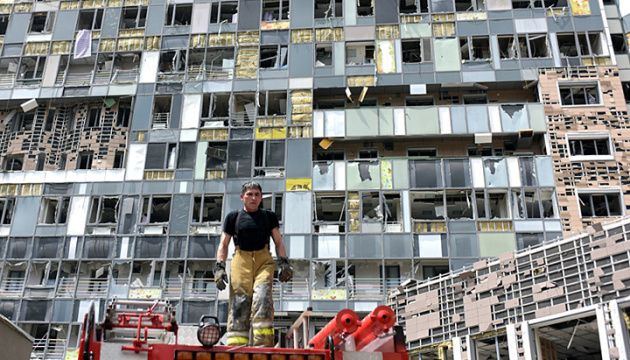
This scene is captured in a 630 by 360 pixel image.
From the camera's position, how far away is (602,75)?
37188mm

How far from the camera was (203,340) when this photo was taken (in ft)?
27.9

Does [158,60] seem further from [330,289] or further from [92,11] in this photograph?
[330,289]

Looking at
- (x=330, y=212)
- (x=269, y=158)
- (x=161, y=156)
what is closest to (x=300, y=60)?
(x=269, y=158)

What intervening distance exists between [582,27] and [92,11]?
30357 millimetres

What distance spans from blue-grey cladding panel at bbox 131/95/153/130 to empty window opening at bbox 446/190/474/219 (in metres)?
18.0

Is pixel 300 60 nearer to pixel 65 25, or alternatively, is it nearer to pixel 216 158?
pixel 216 158

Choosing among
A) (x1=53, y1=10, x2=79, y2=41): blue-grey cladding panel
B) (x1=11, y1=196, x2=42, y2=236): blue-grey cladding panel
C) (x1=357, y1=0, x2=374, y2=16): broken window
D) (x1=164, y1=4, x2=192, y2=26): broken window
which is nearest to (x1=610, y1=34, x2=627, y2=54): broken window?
(x1=357, y1=0, x2=374, y2=16): broken window

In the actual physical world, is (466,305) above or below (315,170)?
below

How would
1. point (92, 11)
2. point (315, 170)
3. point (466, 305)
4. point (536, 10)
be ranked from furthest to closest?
point (92, 11)
point (536, 10)
point (315, 170)
point (466, 305)

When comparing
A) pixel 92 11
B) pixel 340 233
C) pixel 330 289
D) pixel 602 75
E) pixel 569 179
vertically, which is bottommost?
pixel 330 289

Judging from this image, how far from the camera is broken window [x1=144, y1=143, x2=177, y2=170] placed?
37.7m

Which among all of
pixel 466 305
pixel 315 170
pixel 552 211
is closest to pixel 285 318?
pixel 315 170

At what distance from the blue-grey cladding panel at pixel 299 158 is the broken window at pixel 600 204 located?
14729mm

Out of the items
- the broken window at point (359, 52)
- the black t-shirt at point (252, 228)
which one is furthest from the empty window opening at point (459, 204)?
the black t-shirt at point (252, 228)
